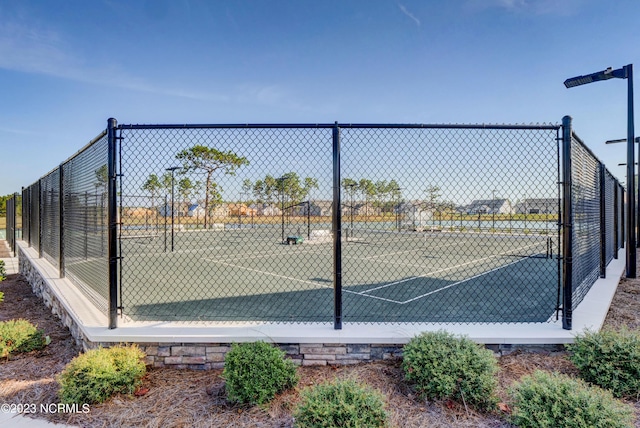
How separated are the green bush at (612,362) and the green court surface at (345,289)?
1639 mm

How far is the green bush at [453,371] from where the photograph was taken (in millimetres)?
2062

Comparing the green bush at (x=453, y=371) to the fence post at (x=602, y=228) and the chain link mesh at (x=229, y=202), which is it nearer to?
the chain link mesh at (x=229, y=202)

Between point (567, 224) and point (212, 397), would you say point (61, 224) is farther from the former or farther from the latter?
point (567, 224)

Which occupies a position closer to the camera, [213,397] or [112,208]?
[213,397]

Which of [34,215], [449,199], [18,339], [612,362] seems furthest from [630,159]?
[34,215]

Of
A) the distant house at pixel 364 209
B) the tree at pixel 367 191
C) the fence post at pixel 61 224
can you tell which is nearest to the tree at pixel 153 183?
the fence post at pixel 61 224

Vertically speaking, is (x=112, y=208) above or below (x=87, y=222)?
above

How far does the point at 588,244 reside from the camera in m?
4.43

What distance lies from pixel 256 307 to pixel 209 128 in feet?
9.62

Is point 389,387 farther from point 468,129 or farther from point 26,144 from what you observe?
point 26,144

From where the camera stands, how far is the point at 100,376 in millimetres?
2139

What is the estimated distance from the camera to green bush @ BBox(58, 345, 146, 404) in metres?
2.11

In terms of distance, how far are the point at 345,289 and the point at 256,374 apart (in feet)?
13.9

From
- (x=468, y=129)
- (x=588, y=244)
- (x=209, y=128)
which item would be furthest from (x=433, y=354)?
(x=588, y=244)
